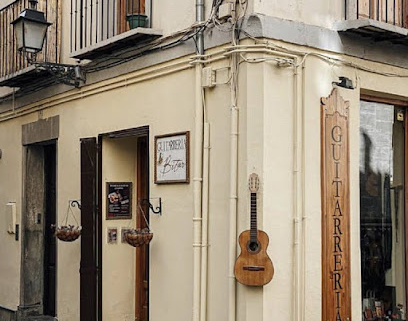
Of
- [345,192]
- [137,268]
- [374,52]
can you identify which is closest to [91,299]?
[137,268]

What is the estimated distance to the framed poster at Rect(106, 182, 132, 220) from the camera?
28.6 ft

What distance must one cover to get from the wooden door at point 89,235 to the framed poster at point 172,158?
55.4 inches

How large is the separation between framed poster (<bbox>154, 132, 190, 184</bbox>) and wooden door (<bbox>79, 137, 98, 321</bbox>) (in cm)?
141

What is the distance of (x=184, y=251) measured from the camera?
7.26 meters

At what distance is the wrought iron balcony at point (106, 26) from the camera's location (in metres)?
7.81

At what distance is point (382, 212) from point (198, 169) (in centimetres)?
228

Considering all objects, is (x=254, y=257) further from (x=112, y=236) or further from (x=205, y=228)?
(x=112, y=236)

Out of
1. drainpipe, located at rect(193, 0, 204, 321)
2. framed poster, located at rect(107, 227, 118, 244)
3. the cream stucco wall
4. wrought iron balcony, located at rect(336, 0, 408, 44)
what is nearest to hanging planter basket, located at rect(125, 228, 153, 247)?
the cream stucco wall

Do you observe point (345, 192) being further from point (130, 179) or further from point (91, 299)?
point (91, 299)

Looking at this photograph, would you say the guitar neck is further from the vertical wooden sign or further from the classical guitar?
the vertical wooden sign

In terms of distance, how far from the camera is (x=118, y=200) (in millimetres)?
8750

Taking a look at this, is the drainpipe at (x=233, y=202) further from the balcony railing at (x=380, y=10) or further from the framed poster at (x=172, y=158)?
the balcony railing at (x=380, y=10)

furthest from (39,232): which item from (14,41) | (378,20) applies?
(378,20)

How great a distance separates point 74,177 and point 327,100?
153 inches
